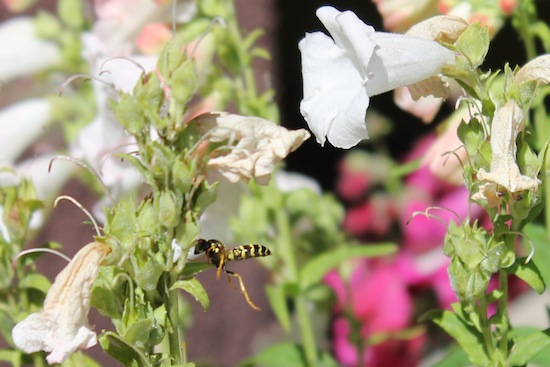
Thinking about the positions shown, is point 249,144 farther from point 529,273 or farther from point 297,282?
point 297,282

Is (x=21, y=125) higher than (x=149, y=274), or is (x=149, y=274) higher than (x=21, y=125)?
(x=21, y=125)

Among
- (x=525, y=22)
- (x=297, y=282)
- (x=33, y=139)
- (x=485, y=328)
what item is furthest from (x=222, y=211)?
(x=485, y=328)

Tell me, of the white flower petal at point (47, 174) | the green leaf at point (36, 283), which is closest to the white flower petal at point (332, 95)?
the green leaf at point (36, 283)

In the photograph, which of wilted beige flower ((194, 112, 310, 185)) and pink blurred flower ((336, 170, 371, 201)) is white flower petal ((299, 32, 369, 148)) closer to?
wilted beige flower ((194, 112, 310, 185))

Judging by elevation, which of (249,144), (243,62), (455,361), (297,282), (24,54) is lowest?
(455,361)

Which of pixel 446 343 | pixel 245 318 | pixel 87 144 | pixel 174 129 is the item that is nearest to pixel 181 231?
pixel 174 129
